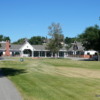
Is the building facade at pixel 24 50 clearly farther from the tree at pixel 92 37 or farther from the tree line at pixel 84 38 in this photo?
the tree at pixel 92 37

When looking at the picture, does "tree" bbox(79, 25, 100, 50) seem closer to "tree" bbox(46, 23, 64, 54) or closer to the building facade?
"tree" bbox(46, 23, 64, 54)

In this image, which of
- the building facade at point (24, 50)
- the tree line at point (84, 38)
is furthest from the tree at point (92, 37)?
the building facade at point (24, 50)

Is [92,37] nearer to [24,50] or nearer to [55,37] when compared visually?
[55,37]

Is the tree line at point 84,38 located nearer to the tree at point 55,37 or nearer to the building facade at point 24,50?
the tree at point 55,37

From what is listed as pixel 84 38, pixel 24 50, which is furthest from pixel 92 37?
pixel 24 50

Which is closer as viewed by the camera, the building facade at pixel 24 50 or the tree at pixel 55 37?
the tree at pixel 55 37

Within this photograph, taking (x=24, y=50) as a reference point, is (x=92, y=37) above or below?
above

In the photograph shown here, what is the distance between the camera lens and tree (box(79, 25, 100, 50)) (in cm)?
7410

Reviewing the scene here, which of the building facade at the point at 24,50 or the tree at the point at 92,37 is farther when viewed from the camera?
the building facade at the point at 24,50

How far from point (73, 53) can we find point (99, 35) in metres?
44.7

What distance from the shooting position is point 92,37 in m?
74.7

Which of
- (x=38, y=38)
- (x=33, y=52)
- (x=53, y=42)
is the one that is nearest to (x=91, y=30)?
(x=53, y=42)

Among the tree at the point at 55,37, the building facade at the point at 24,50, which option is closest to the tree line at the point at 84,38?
the tree at the point at 55,37

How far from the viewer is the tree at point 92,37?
74100 millimetres
